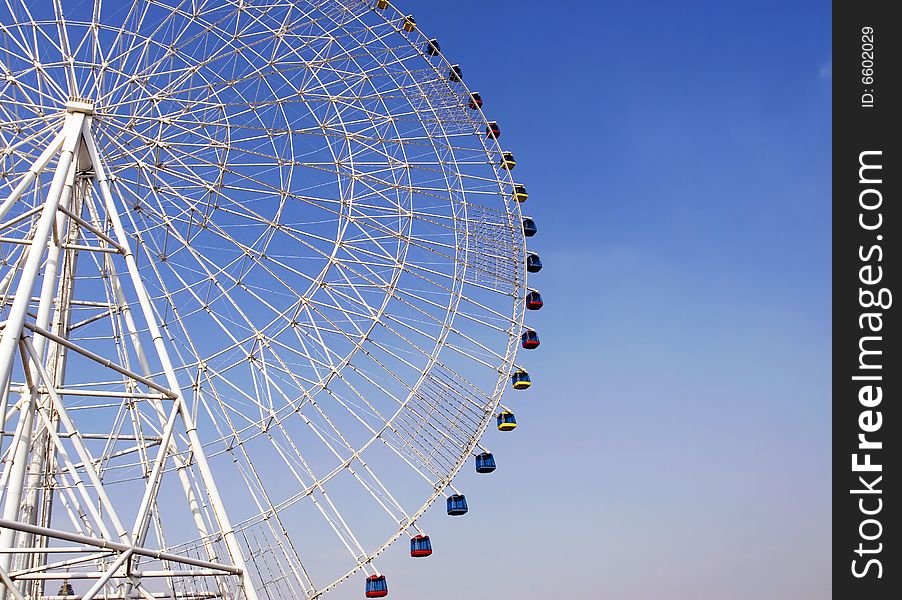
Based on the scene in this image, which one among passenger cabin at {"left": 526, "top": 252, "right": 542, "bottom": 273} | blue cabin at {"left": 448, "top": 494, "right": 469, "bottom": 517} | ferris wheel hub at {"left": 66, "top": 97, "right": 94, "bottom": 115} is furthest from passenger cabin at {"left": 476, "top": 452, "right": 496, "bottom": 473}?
ferris wheel hub at {"left": 66, "top": 97, "right": 94, "bottom": 115}

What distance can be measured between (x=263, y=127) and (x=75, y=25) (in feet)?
22.2

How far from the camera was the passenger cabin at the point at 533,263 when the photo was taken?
29.3 meters

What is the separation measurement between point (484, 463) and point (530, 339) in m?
5.00

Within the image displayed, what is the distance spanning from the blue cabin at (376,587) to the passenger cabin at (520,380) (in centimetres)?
771

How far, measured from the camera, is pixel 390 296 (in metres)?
26.7

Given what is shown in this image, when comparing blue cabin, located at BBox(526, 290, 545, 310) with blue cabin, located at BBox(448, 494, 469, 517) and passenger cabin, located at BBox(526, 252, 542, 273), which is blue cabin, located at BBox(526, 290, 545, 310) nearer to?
passenger cabin, located at BBox(526, 252, 542, 273)

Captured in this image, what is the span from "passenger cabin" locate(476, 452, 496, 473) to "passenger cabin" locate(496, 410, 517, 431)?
2.21 metres

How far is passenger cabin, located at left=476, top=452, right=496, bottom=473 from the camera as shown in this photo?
2510 cm

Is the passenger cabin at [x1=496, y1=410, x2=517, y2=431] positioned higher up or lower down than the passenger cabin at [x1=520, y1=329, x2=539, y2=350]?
lower down

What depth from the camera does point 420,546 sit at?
2372 cm

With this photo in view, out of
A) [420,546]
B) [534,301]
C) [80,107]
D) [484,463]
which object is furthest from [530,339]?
[80,107]

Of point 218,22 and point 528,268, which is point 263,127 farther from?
point 528,268

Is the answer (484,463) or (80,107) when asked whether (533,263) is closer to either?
(484,463)
